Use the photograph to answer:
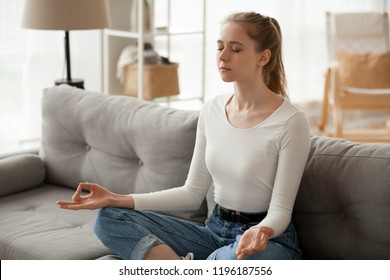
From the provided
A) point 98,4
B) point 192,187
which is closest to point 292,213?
point 192,187

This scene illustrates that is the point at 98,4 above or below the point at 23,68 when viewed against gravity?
above

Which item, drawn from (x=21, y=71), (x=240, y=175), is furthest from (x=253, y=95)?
(x=21, y=71)

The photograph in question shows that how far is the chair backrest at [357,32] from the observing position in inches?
217

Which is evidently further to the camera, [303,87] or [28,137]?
A: [303,87]

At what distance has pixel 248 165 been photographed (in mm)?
2010

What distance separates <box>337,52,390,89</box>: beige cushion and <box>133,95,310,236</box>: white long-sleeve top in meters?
3.31

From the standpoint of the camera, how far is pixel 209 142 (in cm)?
213

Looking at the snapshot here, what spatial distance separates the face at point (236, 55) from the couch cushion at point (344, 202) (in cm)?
33

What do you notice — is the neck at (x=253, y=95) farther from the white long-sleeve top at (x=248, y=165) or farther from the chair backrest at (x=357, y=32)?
the chair backrest at (x=357, y=32)

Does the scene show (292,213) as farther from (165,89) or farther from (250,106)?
(165,89)

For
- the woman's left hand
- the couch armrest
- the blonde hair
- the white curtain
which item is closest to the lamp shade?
the couch armrest

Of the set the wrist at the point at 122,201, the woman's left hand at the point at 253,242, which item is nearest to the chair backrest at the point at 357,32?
the wrist at the point at 122,201

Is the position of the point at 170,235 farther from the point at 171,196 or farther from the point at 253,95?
the point at 253,95
